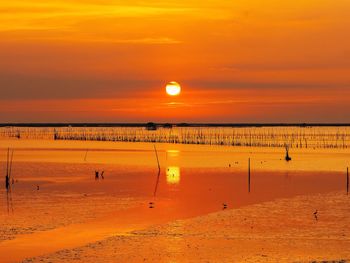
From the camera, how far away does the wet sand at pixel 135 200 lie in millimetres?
23531

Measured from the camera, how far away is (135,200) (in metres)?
36.6

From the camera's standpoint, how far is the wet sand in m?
23.5

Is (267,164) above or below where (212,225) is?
above

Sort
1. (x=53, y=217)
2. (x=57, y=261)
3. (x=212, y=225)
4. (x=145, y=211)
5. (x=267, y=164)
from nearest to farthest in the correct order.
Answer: (x=57, y=261)
(x=212, y=225)
(x=53, y=217)
(x=145, y=211)
(x=267, y=164)

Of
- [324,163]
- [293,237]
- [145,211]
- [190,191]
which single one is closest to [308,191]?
[190,191]

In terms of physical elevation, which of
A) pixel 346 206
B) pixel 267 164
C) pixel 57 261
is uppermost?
pixel 267 164

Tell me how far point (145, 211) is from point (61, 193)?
8.93 metres

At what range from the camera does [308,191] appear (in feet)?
135

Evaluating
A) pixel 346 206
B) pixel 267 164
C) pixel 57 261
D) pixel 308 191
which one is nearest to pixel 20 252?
pixel 57 261

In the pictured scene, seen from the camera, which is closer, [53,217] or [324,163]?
[53,217]

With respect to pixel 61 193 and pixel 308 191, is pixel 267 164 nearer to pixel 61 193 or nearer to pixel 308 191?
pixel 308 191

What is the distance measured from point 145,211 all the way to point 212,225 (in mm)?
5753

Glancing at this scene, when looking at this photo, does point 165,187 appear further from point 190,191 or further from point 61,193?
point 61,193

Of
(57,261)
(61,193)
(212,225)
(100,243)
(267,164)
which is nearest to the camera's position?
(57,261)
